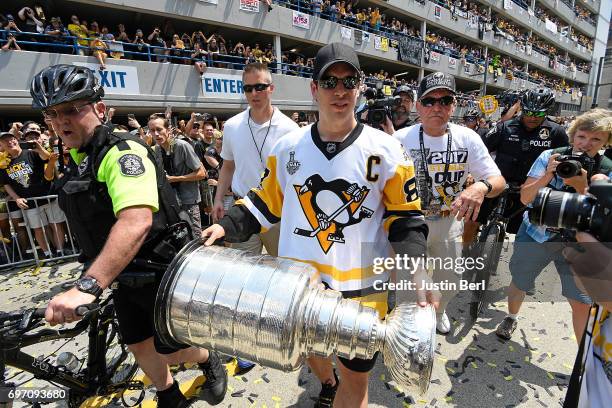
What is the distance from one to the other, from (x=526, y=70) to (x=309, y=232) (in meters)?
50.9

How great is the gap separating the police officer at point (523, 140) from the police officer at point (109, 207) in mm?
3718

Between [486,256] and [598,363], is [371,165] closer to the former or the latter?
[598,363]

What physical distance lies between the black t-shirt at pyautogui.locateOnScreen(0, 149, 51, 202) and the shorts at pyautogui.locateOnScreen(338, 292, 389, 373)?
20.2 ft

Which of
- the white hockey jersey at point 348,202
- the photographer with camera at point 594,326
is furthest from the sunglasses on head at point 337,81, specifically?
the photographer with camera at point 594,326

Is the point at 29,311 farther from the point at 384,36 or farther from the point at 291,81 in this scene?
the point at 384,36

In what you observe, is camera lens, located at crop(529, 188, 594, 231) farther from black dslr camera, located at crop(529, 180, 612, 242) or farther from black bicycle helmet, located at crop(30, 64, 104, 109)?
black bicycle helmet, located at crop(30, 64, 104, 109)

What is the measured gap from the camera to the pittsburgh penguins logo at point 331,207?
1.70m

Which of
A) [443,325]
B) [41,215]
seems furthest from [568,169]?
[41,215]

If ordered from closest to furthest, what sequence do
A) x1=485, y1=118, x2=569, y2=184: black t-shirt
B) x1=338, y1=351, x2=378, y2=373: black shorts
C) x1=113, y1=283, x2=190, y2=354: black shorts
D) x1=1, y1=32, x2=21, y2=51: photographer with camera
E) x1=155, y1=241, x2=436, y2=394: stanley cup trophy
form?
x1=155, y1=241, x2=436, y2=394: stanley cup trophy < x1=338, y1=351, x2=378, y2=373: black shorts < x1=113, y1=283, x2=190, y2=354: black shorts < x1=485, y1=118, x2=569, y2=184: black t-shirt < x1=1, y1=32, x2=21, y2=51: photographer with camera

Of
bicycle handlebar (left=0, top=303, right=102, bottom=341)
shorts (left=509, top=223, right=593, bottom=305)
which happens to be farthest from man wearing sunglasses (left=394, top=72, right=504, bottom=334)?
bicycle handlebar (left=0, top=303, right=102, bottom=341)

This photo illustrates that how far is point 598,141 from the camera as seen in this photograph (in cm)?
243

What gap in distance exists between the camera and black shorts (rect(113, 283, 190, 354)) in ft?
6.95

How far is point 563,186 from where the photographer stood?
8.87ft

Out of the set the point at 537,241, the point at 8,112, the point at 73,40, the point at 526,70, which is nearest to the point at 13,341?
the point at 537,241
